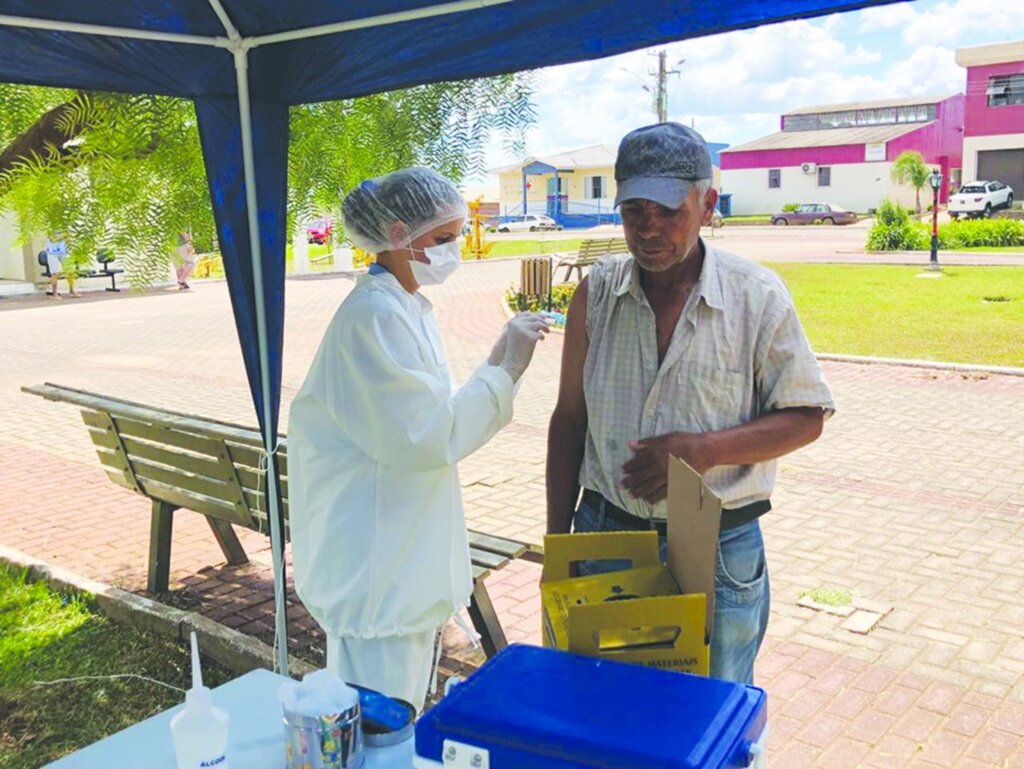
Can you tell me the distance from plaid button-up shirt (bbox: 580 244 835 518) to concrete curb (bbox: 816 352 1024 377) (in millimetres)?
9071

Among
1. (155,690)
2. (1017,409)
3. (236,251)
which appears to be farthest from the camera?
(1017,409)

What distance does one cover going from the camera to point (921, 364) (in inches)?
421

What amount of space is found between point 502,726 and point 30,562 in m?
4.59

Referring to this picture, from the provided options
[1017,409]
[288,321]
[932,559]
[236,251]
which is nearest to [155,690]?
[236,251]

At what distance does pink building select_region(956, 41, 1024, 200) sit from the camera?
39.5 metres

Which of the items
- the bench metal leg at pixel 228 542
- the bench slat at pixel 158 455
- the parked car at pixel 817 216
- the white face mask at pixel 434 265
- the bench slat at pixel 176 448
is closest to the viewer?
the white face mask at pixel 434 265

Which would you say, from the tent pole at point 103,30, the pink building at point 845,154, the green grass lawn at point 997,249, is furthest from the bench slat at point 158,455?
the pink building at point 845,154

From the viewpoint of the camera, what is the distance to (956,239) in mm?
28109

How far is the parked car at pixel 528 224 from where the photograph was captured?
51.4m

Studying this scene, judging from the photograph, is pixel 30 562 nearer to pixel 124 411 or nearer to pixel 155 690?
pixel 124 411

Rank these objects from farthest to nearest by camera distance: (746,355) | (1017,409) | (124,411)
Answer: (1017,409) < (124,411) < (746,355)

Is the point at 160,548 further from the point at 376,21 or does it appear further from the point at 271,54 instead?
the point at 376,21

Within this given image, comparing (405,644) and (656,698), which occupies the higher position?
(656,698)

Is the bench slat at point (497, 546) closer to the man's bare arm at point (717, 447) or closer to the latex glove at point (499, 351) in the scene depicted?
the latex glove at point (499, 351)
